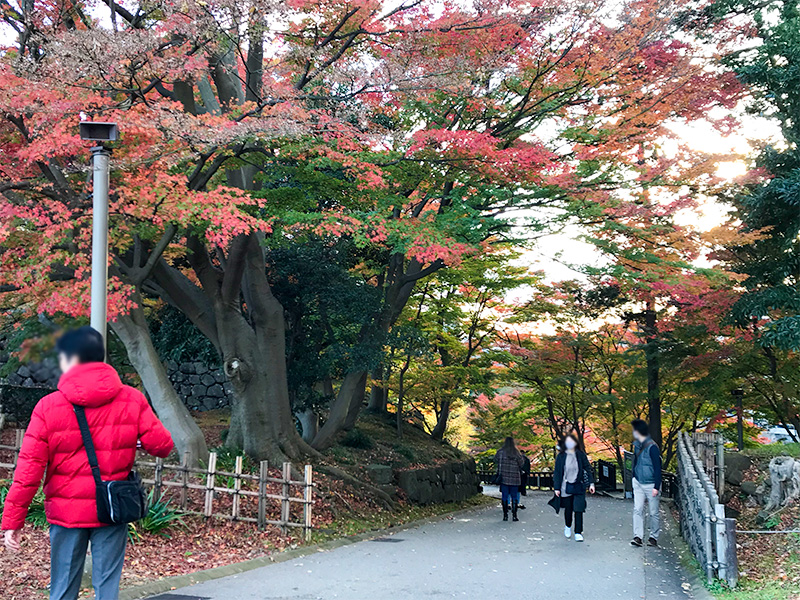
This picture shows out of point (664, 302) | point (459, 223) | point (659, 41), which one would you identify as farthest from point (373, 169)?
point (664, 302)

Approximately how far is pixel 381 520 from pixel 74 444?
10.5 m

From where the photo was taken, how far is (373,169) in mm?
11453

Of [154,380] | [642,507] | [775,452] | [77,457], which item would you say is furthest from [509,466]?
[77,457]

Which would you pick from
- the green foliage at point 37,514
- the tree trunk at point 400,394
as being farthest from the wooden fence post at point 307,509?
the tree trunk at point 400,394

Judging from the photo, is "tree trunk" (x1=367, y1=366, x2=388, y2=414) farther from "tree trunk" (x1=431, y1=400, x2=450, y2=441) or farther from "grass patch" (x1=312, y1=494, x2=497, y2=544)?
"grass patch" (x1=312, y1=494, x2=497, y2=544)

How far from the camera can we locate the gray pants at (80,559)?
423 cm

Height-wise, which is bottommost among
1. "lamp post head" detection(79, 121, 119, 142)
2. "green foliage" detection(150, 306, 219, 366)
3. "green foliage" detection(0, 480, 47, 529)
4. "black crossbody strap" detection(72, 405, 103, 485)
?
"green foliage" detection(0, 480, 47, 529)

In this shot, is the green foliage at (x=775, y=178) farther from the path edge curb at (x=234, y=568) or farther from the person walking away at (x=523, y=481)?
the path edge curb at (x=234, y=568)

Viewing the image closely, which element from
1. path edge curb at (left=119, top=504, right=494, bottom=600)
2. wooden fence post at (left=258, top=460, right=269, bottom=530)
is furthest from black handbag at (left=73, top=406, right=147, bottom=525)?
wooden fence post at (left=258, top=460, right=269, bottom=530)

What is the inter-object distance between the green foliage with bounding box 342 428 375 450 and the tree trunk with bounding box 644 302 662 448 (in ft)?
25.9

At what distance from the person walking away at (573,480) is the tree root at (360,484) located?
5080 millimetres

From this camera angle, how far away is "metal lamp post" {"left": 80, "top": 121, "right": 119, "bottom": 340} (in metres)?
6.04

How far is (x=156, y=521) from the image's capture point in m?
8.58

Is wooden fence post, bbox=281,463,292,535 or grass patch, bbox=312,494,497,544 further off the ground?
wooden fence post, bbox=281,463,292,535
